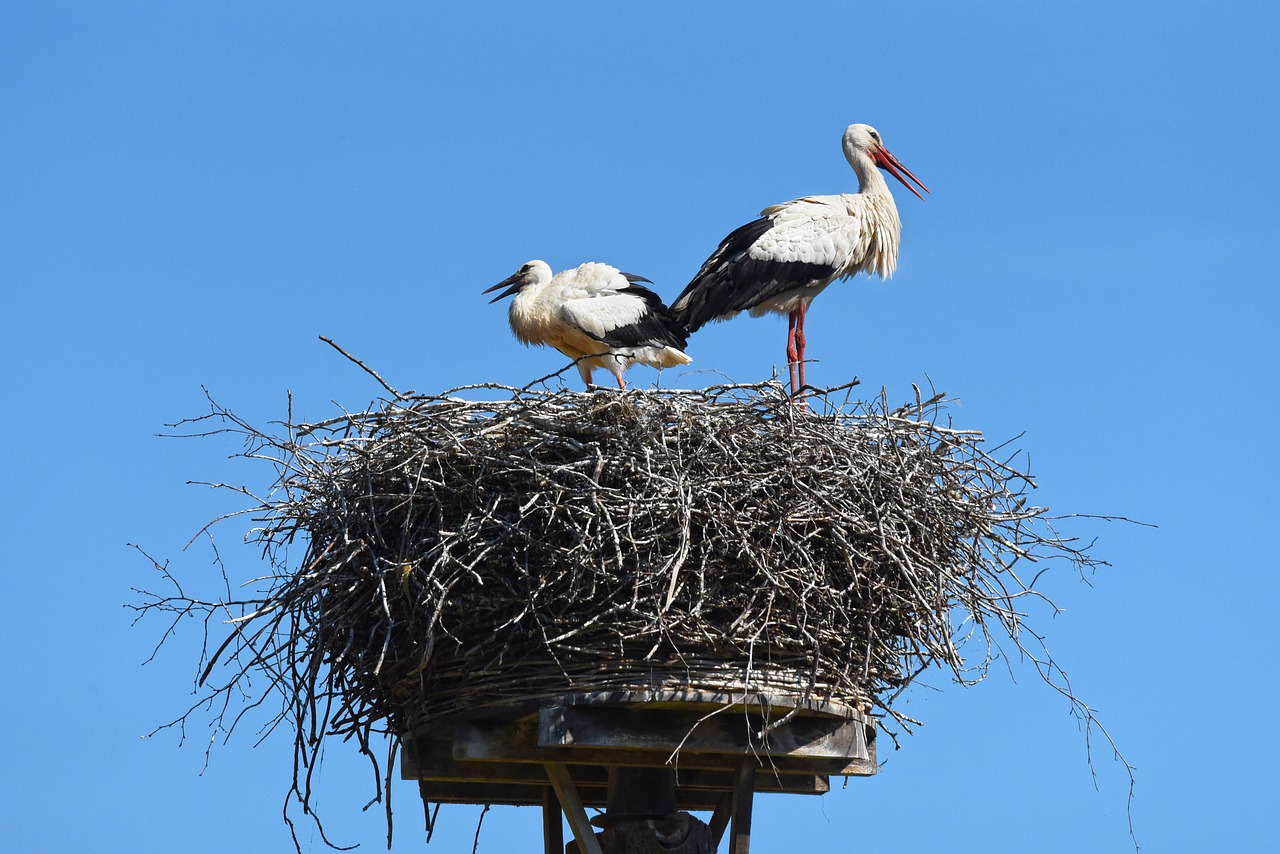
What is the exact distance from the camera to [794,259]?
30.1ft

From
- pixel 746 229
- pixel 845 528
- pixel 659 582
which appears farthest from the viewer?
pixel 746 229

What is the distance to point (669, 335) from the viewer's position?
388 inches

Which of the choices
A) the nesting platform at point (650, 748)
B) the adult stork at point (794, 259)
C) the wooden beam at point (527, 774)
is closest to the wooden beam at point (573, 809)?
the nesting platform at point (650, 748)

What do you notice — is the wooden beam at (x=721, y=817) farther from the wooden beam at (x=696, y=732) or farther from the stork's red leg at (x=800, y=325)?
the stork's red leg at (x=800, y=325)

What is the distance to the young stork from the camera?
9.59m

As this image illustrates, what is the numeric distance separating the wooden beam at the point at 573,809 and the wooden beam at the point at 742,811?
45 cm

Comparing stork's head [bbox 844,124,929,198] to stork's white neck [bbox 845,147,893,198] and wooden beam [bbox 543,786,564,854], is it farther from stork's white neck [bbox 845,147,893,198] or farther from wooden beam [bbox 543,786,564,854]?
wooden beam [bbox 543,786,564,854]

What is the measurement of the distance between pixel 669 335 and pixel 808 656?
15.0 ft

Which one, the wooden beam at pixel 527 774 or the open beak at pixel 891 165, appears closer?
the wooden beam at pixel 527 774

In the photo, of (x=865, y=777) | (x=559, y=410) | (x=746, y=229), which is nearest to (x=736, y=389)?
(x=559, y=410)

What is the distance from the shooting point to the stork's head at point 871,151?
33.2 feet

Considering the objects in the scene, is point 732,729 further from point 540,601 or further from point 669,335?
point 669,335

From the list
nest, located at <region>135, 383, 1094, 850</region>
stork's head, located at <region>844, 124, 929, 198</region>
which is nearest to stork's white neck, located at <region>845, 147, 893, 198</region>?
stork's head, located at <region>844, 124, 929, 198</region>

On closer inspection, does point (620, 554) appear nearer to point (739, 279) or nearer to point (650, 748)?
point (650, 748)
